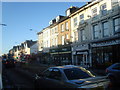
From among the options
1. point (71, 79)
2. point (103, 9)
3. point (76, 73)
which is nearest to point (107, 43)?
point (103, 9)

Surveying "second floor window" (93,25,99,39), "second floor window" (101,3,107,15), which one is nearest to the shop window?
"second floor window" (101,3,107,15)

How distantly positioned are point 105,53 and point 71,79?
16.8 meters

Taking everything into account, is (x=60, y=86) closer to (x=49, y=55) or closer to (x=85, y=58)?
(x=85, y=58)

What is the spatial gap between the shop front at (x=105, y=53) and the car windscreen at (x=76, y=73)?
14408 millimetres

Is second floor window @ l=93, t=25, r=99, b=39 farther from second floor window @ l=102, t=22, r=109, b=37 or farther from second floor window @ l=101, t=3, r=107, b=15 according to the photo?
second floor window @ l=101, t=3, r=107, b=15

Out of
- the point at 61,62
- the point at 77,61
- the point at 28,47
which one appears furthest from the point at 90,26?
the point at 28,47

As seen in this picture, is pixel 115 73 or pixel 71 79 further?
pixel 115 73

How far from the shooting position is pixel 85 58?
25250 mm

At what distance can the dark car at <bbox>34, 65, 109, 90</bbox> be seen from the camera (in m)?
4.68

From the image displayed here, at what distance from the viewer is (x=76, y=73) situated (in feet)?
18.5

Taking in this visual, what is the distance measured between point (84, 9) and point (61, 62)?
1351 cm

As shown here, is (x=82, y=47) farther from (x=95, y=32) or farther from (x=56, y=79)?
(x=56, y=79)

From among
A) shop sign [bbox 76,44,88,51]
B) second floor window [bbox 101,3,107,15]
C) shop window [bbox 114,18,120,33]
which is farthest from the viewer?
shop sign [bbox 76,44,88,51]

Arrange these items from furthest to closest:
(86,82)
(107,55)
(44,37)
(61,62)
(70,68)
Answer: (44,37) → (61,62) → (107,55) → (70,68) → (86,82)
